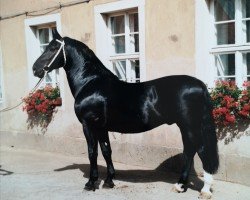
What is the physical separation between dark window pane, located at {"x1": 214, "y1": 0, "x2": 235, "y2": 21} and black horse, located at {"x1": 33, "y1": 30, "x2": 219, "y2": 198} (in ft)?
5.37

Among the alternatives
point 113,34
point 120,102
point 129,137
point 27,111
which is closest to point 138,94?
point 120,102

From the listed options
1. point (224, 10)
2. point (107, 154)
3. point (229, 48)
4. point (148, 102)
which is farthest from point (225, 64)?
point (107, 154)

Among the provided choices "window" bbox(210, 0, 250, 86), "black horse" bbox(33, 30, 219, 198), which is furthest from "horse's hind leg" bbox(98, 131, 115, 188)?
"window" bbox(210, 0, 250, 86)

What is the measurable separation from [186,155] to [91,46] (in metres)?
3.74

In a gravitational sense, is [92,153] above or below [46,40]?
below

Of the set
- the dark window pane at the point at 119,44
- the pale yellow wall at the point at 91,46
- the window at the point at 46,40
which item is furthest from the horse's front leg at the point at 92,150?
the window at the point at 46,40

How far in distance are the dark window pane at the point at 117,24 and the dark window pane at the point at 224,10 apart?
7.02ft

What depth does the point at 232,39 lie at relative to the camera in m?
6.39

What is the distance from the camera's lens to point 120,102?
571 centimetres

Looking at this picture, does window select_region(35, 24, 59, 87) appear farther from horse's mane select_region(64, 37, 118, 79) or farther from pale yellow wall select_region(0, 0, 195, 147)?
horse's mane select_region(64, 37, 118, 79)

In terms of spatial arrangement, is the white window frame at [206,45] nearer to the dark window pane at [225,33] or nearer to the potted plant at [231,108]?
the dark window pane at [225,33]

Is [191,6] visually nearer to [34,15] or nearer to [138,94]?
[138,94]

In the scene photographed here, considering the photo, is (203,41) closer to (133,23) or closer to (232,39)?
(232,39)

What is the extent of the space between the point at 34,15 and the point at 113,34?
2.45m
